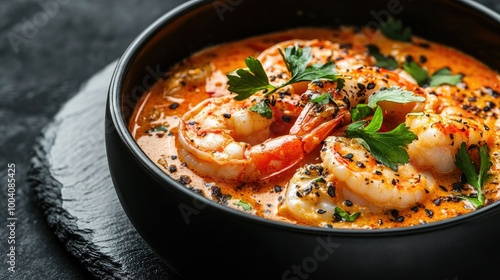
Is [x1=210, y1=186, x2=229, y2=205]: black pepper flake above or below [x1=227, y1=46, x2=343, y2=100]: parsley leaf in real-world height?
below

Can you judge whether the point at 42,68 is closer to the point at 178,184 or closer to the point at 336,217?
the point at 178,184

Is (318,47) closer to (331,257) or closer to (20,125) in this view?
(331,257)

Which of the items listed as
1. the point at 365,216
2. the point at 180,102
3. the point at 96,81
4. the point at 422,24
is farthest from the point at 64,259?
the point at 422,24

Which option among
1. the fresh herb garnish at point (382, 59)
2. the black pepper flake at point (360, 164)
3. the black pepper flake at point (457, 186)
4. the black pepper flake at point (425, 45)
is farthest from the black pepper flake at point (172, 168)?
the black pepper flake at point (425, 45)

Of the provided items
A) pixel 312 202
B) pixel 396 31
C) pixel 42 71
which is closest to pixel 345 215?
pixel 312 202

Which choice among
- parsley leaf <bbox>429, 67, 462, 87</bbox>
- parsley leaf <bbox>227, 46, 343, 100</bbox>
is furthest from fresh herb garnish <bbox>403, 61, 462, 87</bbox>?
parsley leaf <bbox>227, 46, 343, 100</bbox>

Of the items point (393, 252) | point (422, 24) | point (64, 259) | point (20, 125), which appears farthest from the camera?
point (20, 125)

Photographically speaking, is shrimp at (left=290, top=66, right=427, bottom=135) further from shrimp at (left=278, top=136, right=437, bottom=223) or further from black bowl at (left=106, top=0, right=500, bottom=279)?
black bowl at (left=106, top=0, right=500, bottom=279)

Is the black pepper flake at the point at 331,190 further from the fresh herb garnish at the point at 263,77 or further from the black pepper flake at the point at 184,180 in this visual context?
the black pepper flake at the point at 184,180

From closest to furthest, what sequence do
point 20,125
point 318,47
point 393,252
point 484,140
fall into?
1. point 393,252
2. point 484,140
3. point 318,47
4. point 20,125
